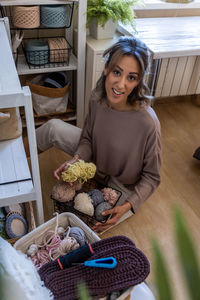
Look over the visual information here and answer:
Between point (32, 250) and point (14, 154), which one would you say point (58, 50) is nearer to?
point (14, 154)

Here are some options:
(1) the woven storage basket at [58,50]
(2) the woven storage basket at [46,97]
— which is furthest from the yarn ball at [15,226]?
(1) the woven storage basket at [58,50]

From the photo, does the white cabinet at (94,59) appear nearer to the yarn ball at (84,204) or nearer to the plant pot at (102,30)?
the plant pot at (102,30)

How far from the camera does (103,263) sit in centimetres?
99

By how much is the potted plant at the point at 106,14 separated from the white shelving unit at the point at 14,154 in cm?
75

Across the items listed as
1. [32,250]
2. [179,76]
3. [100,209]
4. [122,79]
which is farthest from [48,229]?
→ [179,76]

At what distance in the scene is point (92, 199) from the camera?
50.6 inches

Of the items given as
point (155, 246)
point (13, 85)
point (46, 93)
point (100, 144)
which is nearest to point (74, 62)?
point (46, 93)

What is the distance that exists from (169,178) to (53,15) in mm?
1198

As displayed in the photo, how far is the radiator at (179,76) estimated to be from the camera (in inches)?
87.7

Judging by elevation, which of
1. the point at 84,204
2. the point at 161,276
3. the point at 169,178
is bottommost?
the point at 169,178

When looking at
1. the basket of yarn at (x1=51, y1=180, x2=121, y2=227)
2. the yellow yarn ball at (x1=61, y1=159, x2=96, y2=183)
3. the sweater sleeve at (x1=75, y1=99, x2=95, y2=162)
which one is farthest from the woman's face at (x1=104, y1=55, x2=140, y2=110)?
the basket of yarn at (x1=51, y1=180, x2=121, y2=227)

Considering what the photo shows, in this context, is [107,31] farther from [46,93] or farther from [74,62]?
[46,93]

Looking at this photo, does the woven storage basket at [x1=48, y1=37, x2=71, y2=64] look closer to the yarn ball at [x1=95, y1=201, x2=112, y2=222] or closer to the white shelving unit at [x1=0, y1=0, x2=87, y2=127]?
the white shelving unit at [x1=0, y1=0, x2=87, y2=127]

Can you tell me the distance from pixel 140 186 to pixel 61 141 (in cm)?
54
